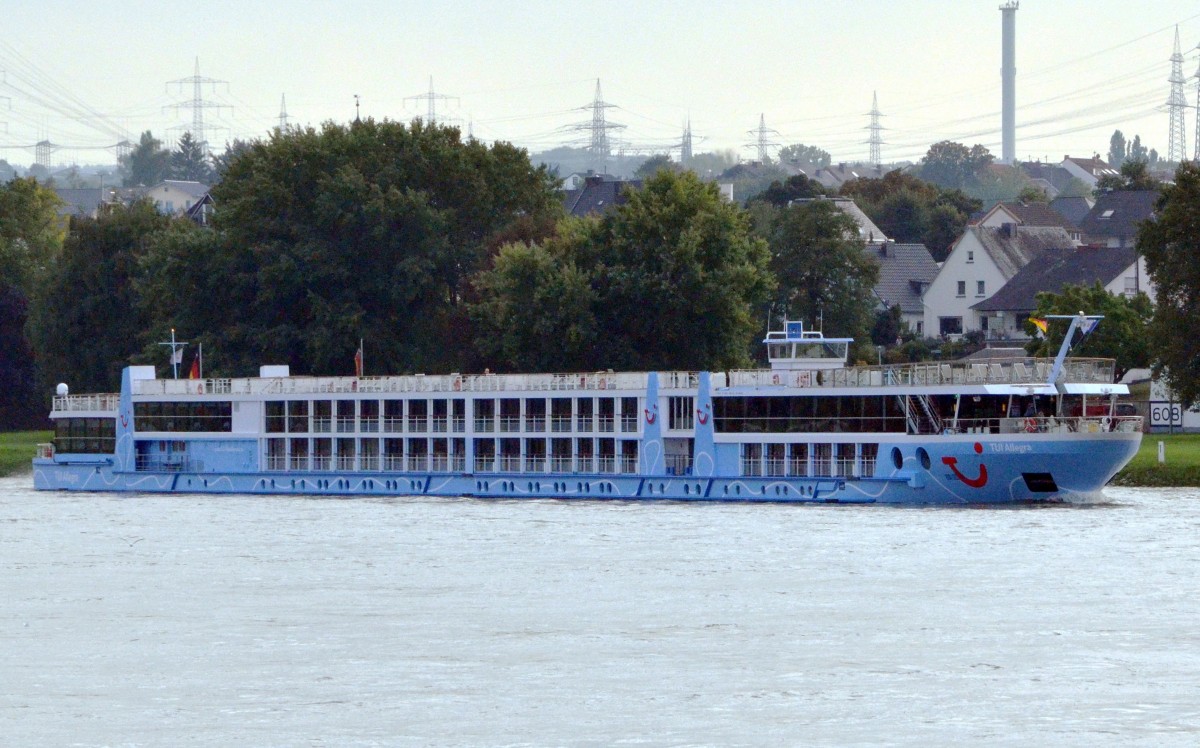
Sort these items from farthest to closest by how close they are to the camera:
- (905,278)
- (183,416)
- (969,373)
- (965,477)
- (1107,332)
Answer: (905,278), (1107,332), (183,416), (969,373), (965,477)

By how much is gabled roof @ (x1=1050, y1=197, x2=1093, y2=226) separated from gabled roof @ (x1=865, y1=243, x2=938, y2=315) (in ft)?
136

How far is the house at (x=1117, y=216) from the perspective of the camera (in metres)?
136

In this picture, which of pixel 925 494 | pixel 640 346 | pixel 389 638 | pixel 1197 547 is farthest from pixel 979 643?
pixel 640 346

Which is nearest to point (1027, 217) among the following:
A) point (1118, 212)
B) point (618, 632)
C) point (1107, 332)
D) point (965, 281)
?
point (1118, 212)

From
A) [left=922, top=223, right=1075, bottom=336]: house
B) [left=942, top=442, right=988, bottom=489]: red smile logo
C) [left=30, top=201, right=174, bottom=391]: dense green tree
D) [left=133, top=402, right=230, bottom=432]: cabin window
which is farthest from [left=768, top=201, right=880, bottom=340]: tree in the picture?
[left=942, top=442, right=988, bottom=489]: red smile logo

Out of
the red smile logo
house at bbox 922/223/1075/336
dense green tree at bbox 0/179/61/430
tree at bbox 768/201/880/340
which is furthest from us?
house at bbox 922/223/1075/336

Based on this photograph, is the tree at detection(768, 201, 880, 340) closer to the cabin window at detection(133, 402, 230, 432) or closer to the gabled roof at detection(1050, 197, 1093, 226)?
the cabin window at detection(133, 402, 230, 432)

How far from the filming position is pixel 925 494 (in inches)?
2389

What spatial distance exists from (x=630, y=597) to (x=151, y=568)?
12.5m

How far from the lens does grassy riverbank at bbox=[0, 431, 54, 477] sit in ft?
304

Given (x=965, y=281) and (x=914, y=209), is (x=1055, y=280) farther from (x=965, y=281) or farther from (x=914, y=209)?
(x=914, y=209)

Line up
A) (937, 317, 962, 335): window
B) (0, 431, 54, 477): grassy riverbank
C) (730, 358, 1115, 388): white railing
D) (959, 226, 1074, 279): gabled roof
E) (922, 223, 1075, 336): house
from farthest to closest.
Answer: (959, 226, 1074, 279): gabled roof
(922, 223, 1075, 336): house
(937, 317, 962, 335): window
(0, 431, 54, 477): grassy riverbank
(730, 358, 1115, 388): white railing

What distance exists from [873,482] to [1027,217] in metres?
96.7

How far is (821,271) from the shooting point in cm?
10831
